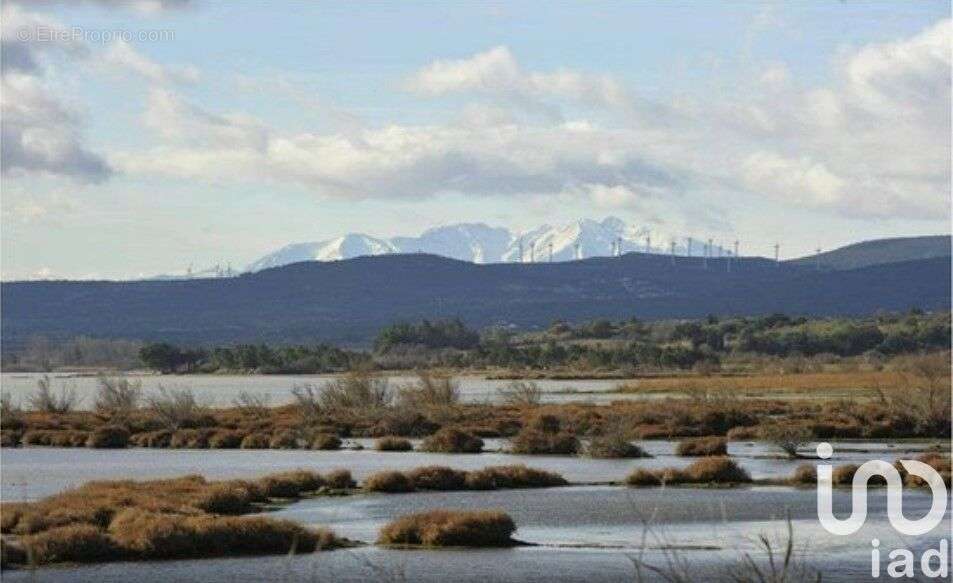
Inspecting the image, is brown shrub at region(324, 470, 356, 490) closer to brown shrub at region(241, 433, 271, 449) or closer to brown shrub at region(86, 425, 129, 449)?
brown shrub at region(241, 433, 271, 449)

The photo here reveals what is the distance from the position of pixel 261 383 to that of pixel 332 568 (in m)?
150

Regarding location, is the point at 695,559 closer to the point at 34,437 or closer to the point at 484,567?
the point at 484,567

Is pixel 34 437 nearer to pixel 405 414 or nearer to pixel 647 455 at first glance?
pixel 405 414

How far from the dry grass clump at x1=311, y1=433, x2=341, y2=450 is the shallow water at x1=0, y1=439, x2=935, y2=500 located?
4.12 ft

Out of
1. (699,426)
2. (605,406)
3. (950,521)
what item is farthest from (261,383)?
(950,521)

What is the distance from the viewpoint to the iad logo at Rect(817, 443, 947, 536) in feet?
141

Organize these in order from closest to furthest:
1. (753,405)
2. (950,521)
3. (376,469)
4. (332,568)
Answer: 1. (332,568)
2. (950,521)
3. (376,469)
4. (753,405)

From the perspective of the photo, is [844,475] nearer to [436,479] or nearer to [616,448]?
[436,479]

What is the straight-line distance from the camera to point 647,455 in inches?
2798

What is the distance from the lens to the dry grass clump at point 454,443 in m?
74.9

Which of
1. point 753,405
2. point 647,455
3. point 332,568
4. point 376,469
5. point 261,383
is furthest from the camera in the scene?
point 261,383

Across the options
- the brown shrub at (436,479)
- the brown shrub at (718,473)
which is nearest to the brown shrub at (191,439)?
the brown shrub at (436,479)

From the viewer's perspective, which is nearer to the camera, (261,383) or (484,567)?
(484,567)

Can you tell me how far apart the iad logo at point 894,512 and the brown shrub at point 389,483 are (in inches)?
514
